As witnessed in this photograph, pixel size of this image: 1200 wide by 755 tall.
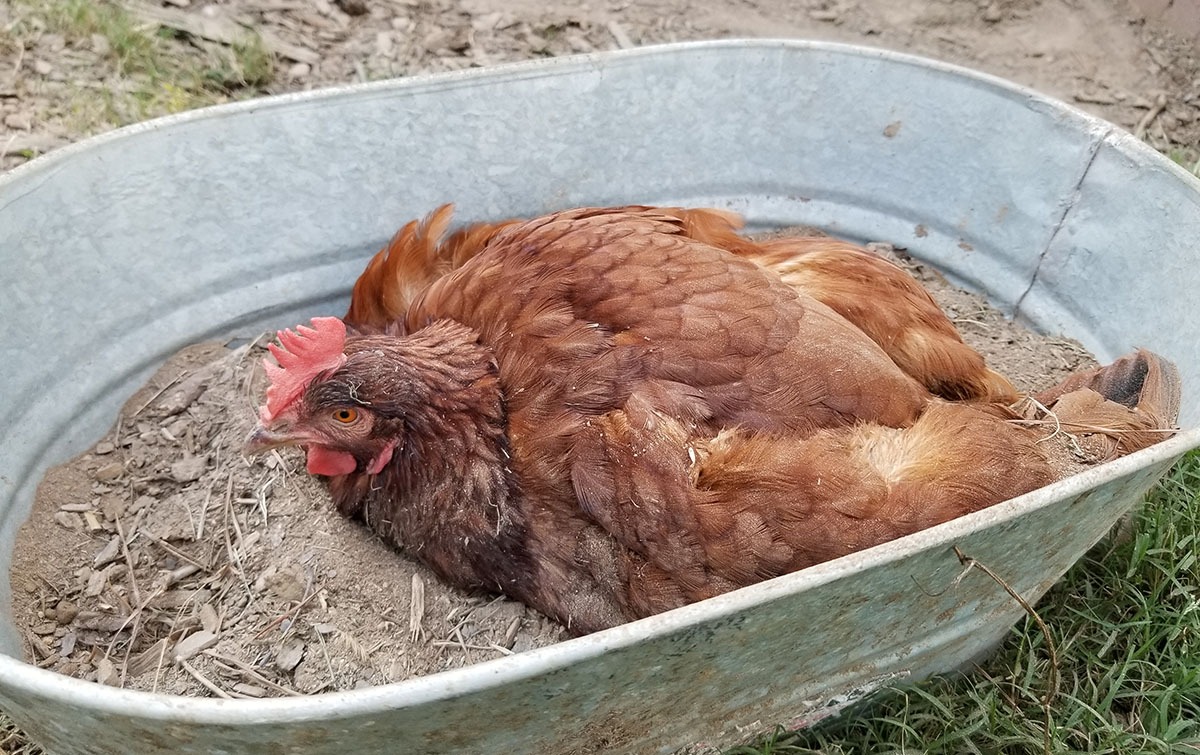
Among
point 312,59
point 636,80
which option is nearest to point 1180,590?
point 636,80

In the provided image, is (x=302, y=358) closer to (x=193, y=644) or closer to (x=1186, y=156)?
(x=193, y=644)

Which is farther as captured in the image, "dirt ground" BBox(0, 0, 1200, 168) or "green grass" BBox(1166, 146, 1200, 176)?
"dirt ground" BBox(0, 0, 1200, 168)

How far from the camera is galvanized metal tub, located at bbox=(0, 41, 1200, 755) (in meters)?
1.06

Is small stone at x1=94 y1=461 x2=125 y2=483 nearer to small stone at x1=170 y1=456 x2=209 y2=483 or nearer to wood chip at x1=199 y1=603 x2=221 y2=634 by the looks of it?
small stone at x1=170 y1=456 x2=209 y2=483

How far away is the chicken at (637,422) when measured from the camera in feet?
4.51

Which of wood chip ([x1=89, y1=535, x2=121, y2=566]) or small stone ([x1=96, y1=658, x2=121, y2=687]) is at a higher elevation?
wood chip ([x1=89, y1=535, x2=121, y2=566])

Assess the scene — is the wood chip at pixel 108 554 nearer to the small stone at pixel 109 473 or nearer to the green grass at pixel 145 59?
the small stone at pixel 109 473

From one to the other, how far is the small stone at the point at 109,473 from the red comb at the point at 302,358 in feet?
2.08

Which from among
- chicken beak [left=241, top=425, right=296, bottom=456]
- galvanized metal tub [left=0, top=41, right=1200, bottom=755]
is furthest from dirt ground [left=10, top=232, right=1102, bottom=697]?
chicken beak [left=241, top=425, right=296, bottom=456]

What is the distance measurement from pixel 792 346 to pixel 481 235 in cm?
91

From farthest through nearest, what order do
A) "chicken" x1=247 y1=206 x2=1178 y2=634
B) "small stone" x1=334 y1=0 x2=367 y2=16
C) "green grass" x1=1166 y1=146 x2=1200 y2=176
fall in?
"small stone" x1=334 y1=0 x2=367 y2=16
"green grass" x1=1166 y1=146 x2=1200 y2=176
"chicken" x1=247 y1=206 x2=1178 y2=634

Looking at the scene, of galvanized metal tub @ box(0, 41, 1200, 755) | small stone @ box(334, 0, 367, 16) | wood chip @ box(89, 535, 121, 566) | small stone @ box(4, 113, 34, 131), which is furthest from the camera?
small stone @ box(334, 0, 367, 16)

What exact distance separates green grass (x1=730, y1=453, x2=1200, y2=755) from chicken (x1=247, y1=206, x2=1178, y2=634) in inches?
20.9

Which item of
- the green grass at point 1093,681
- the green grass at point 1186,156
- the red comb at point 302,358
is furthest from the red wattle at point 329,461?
the green grass at point 1186,156
